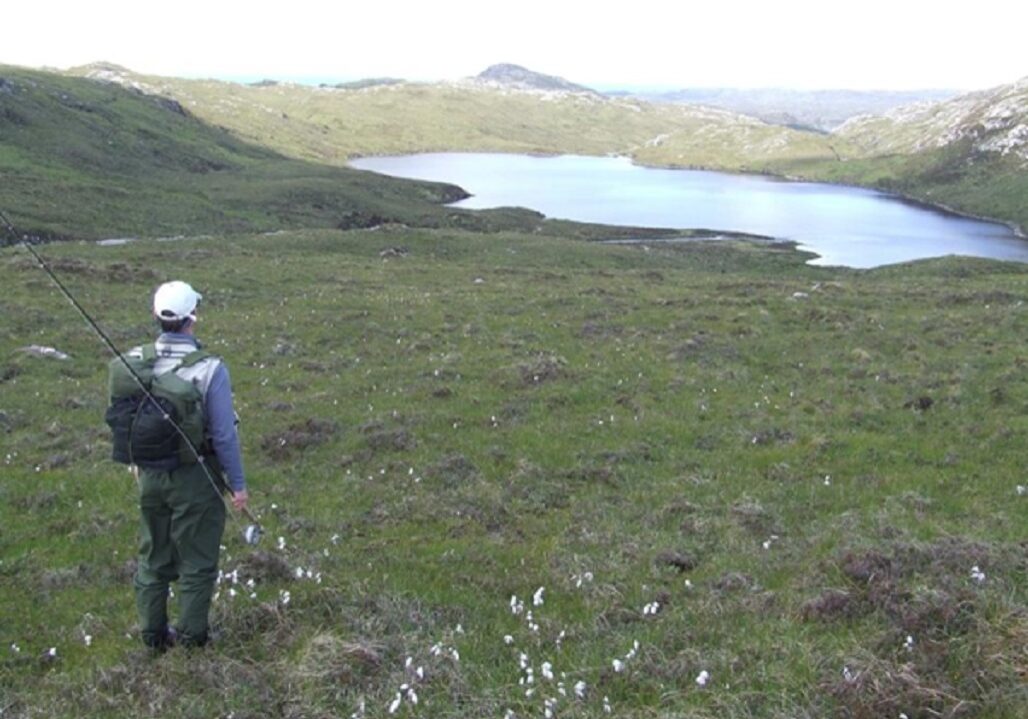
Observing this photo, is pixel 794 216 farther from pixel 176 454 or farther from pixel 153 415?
pixel 153 415

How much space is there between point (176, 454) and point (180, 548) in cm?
111

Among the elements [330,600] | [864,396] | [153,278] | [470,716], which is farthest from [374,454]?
→ [153,278]

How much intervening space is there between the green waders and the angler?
0.04 feet

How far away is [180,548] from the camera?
8.78 m

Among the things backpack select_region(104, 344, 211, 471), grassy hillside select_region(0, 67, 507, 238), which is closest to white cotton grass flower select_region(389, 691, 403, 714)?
backpack select_region(104, 344, 211, 471)

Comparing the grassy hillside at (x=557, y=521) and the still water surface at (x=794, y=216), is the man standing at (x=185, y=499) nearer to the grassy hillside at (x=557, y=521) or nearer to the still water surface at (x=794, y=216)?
the grassy hillside at (x=557, y=521)

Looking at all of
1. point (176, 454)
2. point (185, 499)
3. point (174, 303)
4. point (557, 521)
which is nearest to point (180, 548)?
point (185, 499)

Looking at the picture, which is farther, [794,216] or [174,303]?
[794,216]

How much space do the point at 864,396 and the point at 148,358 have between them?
61.7 feet

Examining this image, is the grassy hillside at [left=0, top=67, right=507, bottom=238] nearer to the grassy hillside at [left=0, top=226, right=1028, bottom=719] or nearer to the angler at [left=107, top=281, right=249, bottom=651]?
the grassy hillside at [left=0, top=226, right=1028, bottom=719]

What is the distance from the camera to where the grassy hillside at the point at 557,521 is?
812 cm

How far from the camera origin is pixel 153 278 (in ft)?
131

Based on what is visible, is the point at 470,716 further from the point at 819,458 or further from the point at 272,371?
the point at 272,371

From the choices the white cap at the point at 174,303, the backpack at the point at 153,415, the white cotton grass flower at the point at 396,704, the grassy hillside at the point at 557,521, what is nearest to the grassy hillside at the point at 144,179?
the grassy hillside at the point at 557,521
